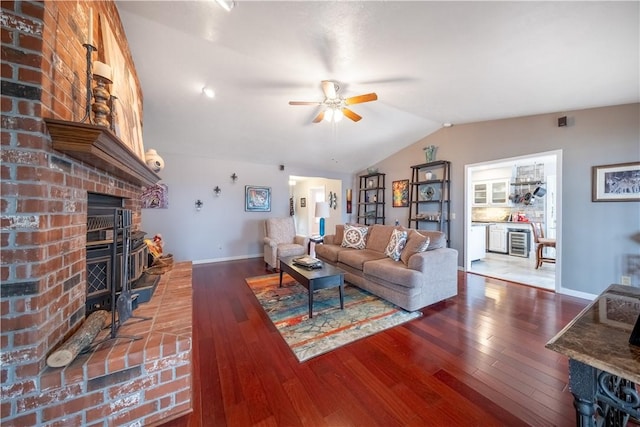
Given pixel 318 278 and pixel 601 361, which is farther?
pixel 318 278

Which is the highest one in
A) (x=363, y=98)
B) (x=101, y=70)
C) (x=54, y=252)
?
(x=363, y=98)

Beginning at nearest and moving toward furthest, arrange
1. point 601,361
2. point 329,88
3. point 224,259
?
point 601,361
point 329,88
point 224,259

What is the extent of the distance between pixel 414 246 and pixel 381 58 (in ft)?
6.84

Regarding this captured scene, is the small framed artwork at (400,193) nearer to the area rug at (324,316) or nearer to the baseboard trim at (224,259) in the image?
the area rug at (324,316)

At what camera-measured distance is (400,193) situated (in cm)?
553

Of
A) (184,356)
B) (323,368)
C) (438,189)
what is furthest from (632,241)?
(184,356)

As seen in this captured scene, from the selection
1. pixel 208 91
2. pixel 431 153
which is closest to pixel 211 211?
pixel 208 91

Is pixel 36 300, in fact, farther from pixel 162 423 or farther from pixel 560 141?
pixel 560 141

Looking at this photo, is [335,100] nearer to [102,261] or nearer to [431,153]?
[102,261]

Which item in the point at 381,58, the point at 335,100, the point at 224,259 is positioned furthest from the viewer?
the point at 224,259

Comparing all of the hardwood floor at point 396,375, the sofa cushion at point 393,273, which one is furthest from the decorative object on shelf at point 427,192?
the hardwood floor at point 396,375

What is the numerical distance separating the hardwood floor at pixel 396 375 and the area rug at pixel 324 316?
100 millimetres

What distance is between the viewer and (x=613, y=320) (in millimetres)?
943

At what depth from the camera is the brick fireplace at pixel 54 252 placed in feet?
3.14
